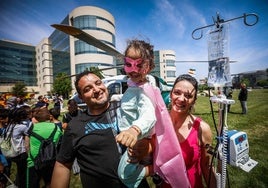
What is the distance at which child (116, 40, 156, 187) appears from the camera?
108cm

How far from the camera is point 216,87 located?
1136mm

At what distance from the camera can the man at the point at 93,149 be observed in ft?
4.75

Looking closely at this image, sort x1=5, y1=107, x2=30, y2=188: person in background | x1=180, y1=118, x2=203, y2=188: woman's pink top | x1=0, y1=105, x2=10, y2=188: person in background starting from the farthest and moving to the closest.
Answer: x1=5, y1=107, x2=30, y2=188: person in background → x1=0, y1=105, x2=10, y2=188: person in background → x1=180, y1=118, x2=203, y2=188: woman's pink top

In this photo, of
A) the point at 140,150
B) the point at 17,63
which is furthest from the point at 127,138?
the point at 17,63

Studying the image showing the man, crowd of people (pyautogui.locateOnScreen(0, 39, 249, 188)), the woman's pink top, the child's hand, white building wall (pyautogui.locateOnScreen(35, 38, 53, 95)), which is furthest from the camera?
white building wall (pyautogui.locateOnScreen(35, 38, 53, 95))

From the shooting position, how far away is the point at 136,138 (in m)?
0.93

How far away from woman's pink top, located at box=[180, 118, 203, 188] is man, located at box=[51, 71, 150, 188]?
2.19 feet

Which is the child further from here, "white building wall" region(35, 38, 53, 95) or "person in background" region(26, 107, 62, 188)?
"white building wall" region(35, 38, 53, 95)

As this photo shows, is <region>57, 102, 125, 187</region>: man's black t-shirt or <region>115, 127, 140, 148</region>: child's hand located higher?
<region>115, 127, 140, 148</region>: child's hand

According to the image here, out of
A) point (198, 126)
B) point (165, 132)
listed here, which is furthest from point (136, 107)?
point (198, 126)

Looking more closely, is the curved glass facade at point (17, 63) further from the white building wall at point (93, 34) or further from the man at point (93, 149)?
the man at point (93, 149)

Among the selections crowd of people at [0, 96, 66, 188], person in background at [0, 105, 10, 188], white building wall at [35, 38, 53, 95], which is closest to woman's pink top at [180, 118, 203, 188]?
crowd of people at [0, 96, 66, 188]

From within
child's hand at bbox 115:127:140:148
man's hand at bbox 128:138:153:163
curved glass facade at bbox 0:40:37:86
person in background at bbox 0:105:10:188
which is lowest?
person in background at bbox 0:105:10:188

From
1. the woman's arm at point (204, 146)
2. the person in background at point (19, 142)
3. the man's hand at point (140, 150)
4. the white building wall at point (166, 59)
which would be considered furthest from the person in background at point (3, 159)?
the white building wall at point (166, 59)
